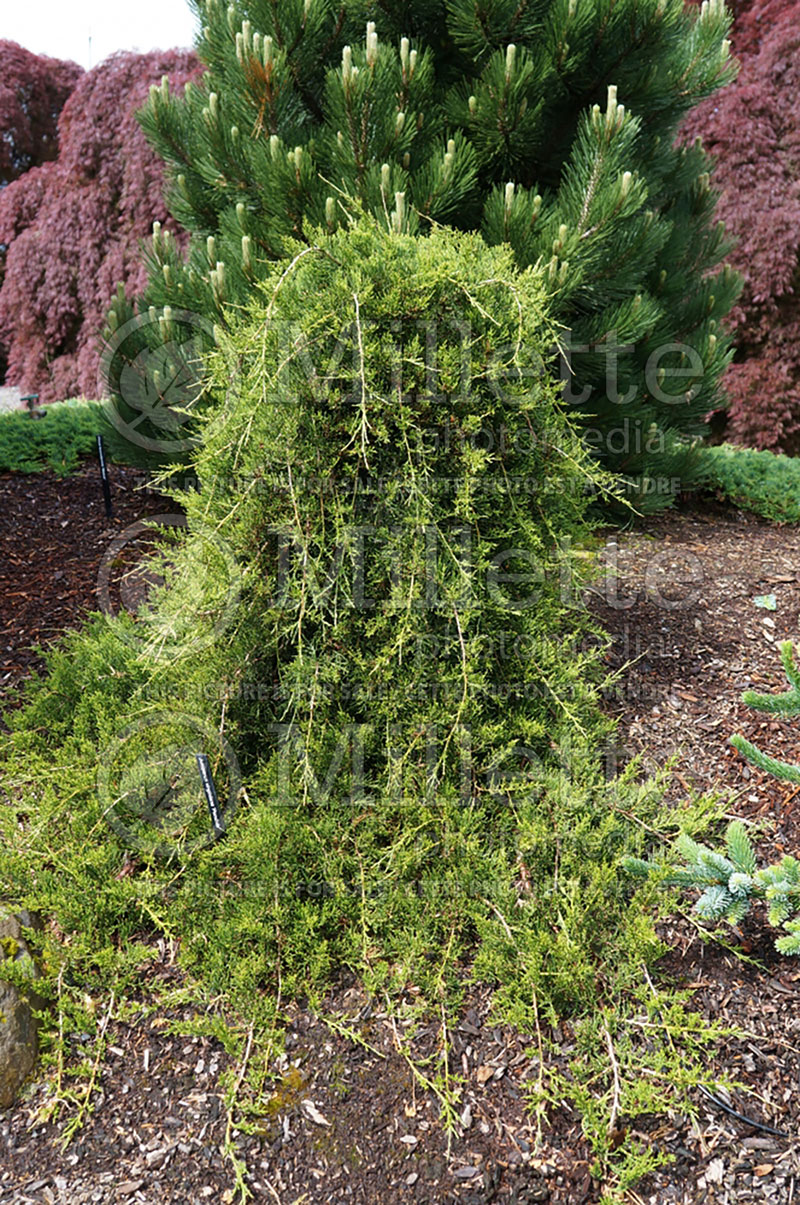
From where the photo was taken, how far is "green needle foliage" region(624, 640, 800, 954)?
5.94 ft

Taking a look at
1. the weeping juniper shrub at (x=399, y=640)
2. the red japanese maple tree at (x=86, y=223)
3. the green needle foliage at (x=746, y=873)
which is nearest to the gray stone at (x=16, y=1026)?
the weeping juniper shrub at (x=399, y=640)

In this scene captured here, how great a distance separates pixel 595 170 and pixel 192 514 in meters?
2.52

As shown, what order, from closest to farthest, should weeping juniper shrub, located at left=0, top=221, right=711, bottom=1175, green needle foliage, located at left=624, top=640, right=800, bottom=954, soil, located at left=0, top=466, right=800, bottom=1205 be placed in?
soil, located at left=0, top=466, right=800, bottom=1205
green needle foliage, located at left=624, top=640, right=800, bottom=954
weeping juniper shrub, located at left=0, top=221, right=711, bottom=1175

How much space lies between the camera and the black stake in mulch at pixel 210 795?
2145mm

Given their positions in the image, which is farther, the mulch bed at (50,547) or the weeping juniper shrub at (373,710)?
the mulch bed at (50,547)

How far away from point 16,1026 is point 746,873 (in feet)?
5.54

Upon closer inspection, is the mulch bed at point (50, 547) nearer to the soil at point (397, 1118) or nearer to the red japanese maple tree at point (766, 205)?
the soil at point (397, 1118)

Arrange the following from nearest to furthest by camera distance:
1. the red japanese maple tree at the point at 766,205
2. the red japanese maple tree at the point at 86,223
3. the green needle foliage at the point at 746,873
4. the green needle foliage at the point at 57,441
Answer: the green needle foliage at the point at 746,873, the green needle foliage at the point at 57,441, the red japanese maple tree at the point at 766,205, the red japanese maple tree at the point at 86,223

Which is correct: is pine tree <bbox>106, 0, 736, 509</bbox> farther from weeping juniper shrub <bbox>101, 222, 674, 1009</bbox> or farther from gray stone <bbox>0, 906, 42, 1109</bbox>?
gray stone <bbox>0, 906, 42, 1109</bbox>

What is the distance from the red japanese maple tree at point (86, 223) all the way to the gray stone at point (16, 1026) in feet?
31.3

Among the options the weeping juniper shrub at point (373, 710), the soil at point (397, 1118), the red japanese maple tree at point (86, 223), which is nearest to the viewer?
the soil at point (397, 1118)

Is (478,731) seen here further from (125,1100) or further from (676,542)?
(676,542)

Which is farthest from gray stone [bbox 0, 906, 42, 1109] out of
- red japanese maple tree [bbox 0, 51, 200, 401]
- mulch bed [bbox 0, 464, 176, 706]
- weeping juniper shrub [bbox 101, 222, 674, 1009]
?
red japanese maple tree [bbox 0, 51, 200, 401]

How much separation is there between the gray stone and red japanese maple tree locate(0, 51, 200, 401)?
31.3ft
